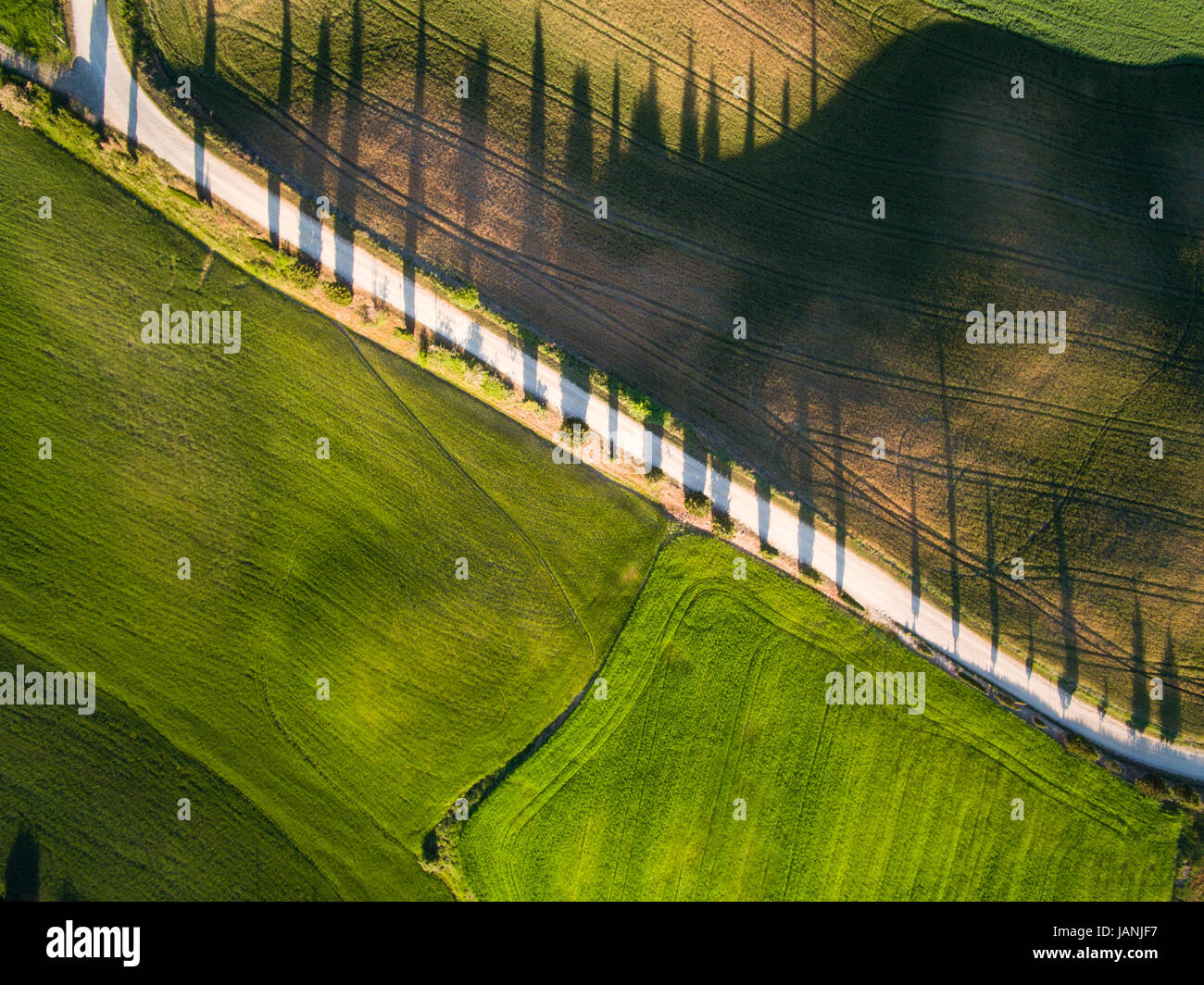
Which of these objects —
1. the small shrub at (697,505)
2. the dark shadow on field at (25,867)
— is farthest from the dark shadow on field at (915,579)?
the dark shadow on field at (25,867)

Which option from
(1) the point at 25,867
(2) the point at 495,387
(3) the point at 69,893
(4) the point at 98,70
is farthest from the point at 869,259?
(1) the point at 25,867

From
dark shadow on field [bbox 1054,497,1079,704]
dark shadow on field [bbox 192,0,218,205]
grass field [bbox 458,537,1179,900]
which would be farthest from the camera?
grass field [bbox 458,537,1179,900]

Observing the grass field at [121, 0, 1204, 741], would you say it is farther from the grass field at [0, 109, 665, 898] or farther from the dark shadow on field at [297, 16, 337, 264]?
the grass field at [0, 109, 665, 898]

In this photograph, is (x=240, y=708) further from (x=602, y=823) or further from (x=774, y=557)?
(x=774, y=557)

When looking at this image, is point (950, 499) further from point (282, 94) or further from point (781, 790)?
point (282, 94)

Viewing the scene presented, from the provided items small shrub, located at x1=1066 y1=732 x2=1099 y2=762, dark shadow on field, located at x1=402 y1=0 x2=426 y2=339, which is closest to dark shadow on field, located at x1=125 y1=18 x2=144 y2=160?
dark shadow on field, located at x1=402 y1=0 x2=426 y2=339
